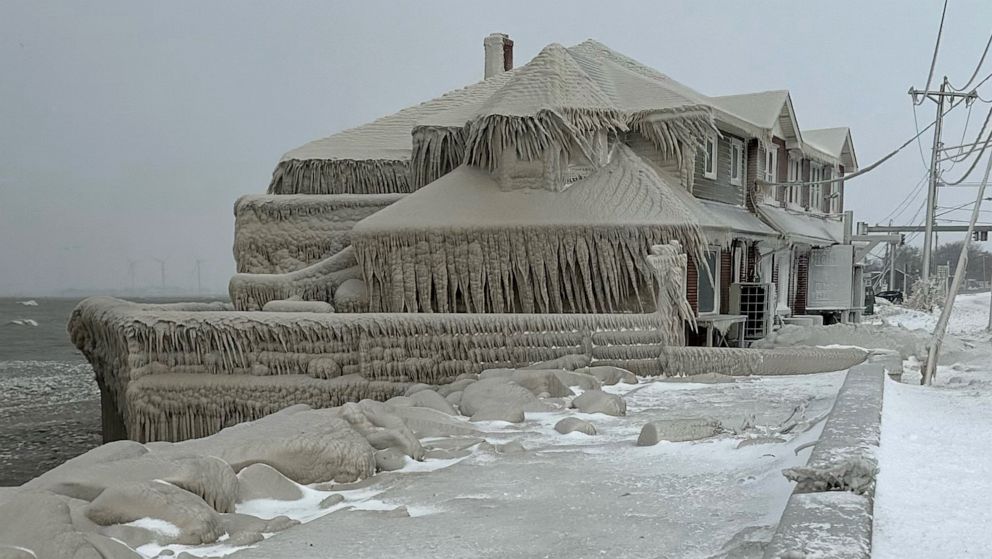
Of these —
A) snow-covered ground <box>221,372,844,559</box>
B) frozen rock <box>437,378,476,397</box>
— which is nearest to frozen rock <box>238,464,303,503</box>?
snow-covered ground <box>221,372,844,559</box>

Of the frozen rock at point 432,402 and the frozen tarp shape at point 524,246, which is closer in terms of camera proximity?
the frozen rock at point 432,402

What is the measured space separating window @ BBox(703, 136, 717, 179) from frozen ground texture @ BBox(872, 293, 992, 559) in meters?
10.8

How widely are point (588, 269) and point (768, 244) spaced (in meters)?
7.49

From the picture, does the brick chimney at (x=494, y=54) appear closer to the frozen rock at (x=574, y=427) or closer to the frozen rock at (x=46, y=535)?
the frozen rock at (x=574, y=427)

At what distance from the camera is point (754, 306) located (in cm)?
1719

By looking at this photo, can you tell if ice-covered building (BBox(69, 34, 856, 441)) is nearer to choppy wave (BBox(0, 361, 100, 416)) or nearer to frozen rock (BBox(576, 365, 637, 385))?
frozen rock (BBox(576, 365, 637, 385))

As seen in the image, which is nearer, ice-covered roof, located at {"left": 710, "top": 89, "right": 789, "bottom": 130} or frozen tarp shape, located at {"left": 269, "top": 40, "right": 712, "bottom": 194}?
frozen tarp shape, located at {"left": 269, "top": 40, "right": 712, "bottom": 194}

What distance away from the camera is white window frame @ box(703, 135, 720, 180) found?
17.6m

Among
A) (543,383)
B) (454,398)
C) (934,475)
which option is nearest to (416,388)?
(454,398)

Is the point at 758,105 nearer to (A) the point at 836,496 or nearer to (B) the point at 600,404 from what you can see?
(B) the point at 600,404

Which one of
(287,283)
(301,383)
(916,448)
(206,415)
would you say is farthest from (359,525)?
(287,283)

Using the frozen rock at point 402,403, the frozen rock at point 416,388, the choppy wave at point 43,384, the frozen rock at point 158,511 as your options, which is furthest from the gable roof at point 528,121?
the choppy wave at point 43,384

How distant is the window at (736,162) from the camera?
19094 mm

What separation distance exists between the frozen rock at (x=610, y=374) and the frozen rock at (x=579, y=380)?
21.5 inches
